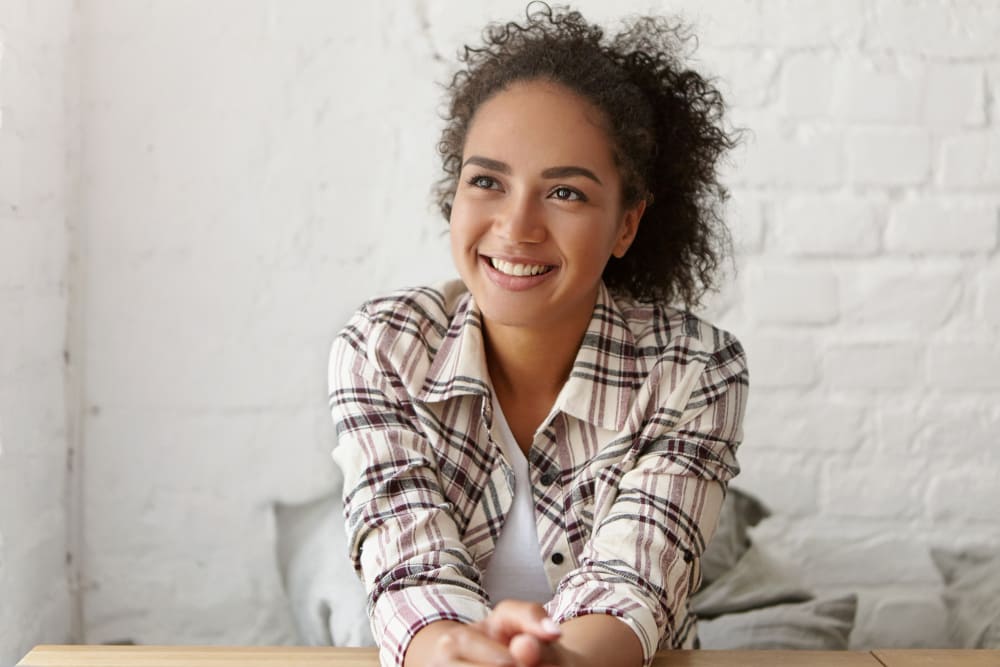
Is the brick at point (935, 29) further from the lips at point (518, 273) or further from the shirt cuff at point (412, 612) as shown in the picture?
the shirt cuff at point (412, 612)

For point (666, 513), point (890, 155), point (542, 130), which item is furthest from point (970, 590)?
point (542, 130)

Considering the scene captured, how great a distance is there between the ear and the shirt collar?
7 cm

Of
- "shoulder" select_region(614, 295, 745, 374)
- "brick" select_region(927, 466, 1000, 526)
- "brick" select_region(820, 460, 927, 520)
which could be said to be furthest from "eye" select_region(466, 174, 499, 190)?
"brick" select_region(927, 466, 1000, 526)

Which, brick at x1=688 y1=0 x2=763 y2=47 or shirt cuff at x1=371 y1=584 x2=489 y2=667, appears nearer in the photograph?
shirt cuff at x1=371 y1=584 x2=489 y2=667

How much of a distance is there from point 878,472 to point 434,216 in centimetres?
73

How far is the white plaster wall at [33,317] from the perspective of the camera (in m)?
1.29

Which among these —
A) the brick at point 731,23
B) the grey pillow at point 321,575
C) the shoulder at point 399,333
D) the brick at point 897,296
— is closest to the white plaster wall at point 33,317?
the grey pillow at point 321,575

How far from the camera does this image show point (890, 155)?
4.97 ft

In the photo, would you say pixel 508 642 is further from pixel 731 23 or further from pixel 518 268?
pixel 731 23

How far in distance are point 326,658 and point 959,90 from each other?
114cm

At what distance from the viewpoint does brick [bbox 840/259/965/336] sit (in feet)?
5.01

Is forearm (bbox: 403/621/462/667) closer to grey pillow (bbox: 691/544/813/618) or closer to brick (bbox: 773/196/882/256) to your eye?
grey pillow (bbox: 691/544/813/618)

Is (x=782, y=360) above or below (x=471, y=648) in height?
above

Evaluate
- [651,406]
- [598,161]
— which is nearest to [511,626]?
[651,406]
